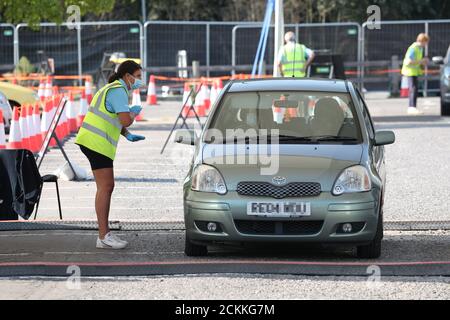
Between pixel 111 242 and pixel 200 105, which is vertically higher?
pixel 200 105

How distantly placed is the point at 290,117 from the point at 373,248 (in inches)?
60.9

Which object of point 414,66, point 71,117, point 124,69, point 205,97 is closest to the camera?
point 124,69

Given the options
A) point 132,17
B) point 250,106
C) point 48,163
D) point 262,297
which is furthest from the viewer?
point 132,17

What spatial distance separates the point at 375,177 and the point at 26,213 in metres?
3.78

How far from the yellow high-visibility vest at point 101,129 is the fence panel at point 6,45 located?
25935 mm

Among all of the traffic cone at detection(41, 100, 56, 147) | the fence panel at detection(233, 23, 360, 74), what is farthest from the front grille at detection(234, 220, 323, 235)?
the fence panel at detection(233, 23, 360, 74)

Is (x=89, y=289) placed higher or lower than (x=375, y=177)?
lower

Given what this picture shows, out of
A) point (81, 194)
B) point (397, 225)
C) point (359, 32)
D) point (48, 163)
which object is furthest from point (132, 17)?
point (397, 225)

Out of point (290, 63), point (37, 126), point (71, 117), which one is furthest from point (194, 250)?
point (71, 117)

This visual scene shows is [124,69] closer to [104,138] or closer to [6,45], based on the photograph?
[104,138]

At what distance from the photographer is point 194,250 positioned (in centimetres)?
995

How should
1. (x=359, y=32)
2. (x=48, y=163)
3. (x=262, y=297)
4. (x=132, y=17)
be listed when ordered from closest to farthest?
(x=262, y=297) < (x=48, y=163) < (x=359, y=32) < (x=132, y=17)
